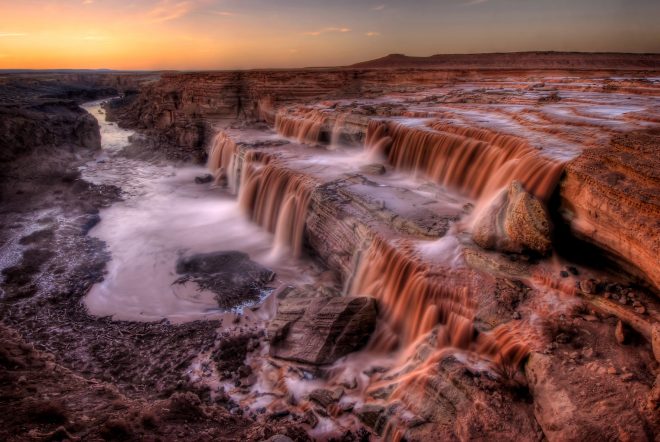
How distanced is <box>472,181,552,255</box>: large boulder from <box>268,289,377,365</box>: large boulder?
2.13 m

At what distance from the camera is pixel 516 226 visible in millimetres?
5980

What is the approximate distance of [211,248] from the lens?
1021 centimetres

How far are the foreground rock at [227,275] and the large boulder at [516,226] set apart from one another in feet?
14.9

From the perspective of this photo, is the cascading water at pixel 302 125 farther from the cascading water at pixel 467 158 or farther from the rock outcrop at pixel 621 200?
the rock outcrop at pixel 621 200

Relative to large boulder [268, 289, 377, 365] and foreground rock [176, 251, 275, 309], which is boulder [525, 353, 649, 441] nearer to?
large boulder [268, 289, 377, 365]

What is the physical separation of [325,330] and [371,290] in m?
1.22

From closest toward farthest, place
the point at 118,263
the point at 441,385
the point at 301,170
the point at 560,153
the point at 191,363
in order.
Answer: the point at 441,385, the point at 191,363, the point at 560,153, the point at 118,263, the point at 301,170

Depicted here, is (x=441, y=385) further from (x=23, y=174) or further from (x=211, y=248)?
(x=23, y=174)

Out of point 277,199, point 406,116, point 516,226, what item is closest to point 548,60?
point 406,116

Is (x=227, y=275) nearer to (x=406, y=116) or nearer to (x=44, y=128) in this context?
(x=406, y=116)

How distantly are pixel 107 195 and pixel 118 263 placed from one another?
19.1ft

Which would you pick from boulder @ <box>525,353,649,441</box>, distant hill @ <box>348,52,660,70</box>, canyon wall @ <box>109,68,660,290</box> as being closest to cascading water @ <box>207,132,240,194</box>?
canyon wall @ <box>109,68,660,290</box>

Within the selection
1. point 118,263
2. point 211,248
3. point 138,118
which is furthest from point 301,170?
point 138,118

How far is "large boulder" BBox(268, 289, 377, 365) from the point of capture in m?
6.06
